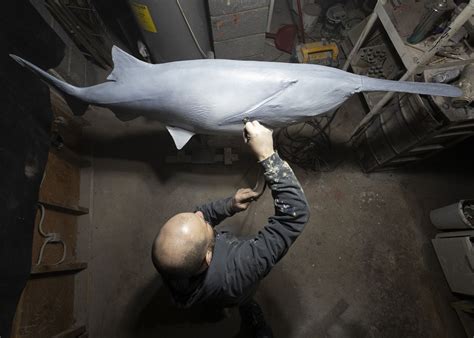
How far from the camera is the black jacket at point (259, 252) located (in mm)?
1128

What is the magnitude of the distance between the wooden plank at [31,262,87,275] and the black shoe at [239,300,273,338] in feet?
4.25

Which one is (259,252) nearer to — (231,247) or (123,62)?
(231,247)

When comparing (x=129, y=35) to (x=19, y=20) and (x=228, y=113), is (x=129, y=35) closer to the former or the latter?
(x=19, y=20)

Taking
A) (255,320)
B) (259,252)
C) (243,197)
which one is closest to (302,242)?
(255,320)

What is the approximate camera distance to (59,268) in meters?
1.93

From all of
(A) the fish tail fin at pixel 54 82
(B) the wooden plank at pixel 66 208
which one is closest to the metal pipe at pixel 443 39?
(A) the fish tail fin at pixel 54 82

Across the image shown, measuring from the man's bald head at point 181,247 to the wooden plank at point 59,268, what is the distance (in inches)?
45.1

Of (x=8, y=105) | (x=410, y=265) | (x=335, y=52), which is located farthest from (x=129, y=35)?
(x=410, y=265)

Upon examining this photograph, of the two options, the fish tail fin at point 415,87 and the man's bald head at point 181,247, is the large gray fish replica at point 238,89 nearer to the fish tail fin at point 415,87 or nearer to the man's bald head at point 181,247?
the fish tail fin at point 415,87

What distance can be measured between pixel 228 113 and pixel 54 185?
1618mm

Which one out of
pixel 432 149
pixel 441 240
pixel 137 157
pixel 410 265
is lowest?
pixel 410 265

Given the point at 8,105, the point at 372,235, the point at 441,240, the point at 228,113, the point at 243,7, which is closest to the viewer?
the point at 228,113

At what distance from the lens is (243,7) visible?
1825 millimetres

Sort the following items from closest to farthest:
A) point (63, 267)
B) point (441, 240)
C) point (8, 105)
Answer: point (8, 105)
point (63, 267)
point (441, 240)
